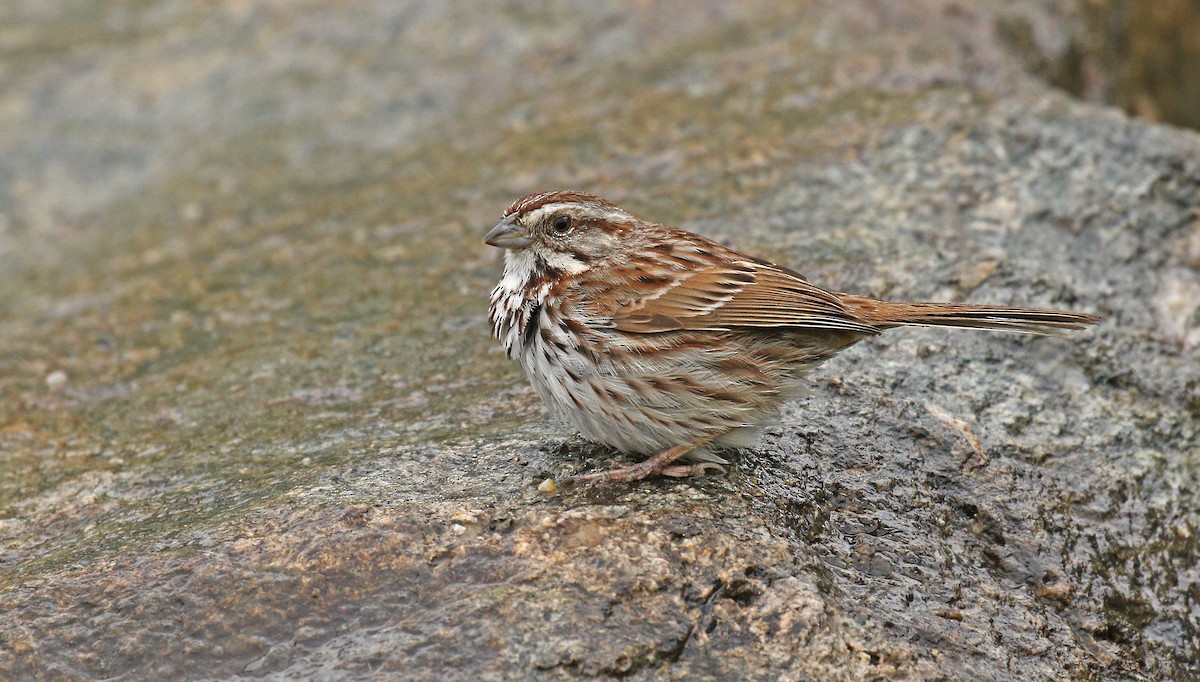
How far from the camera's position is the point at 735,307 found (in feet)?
14.3

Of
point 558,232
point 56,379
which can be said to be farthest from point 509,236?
point 56,379

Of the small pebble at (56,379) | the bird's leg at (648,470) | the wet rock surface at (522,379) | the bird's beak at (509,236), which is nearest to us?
the wet rock surface at (522,379)

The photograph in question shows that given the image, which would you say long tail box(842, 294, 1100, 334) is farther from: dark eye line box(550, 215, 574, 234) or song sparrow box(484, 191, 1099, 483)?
dark eye line box(550, 215, 574, 234)

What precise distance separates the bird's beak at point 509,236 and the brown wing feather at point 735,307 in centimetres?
52

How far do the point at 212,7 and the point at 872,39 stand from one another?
5184mm

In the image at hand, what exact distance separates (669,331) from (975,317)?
1.03m

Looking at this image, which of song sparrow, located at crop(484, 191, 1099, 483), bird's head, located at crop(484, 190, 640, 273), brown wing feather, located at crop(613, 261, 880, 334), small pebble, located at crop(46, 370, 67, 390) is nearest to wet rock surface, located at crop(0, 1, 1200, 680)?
small pebble, located at crop(46, 370, 67, 390)

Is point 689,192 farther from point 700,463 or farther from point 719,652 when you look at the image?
point 719,652

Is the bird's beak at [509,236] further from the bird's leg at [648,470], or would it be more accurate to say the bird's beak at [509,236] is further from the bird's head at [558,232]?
the bird's leg at [648,470]

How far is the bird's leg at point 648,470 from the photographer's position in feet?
13.7

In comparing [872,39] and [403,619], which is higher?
[872,39]

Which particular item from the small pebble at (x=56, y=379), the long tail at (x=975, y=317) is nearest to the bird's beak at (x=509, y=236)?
the long tail at (x=975, y=317)

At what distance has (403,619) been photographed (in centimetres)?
360

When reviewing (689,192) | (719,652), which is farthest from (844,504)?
(689,192)
